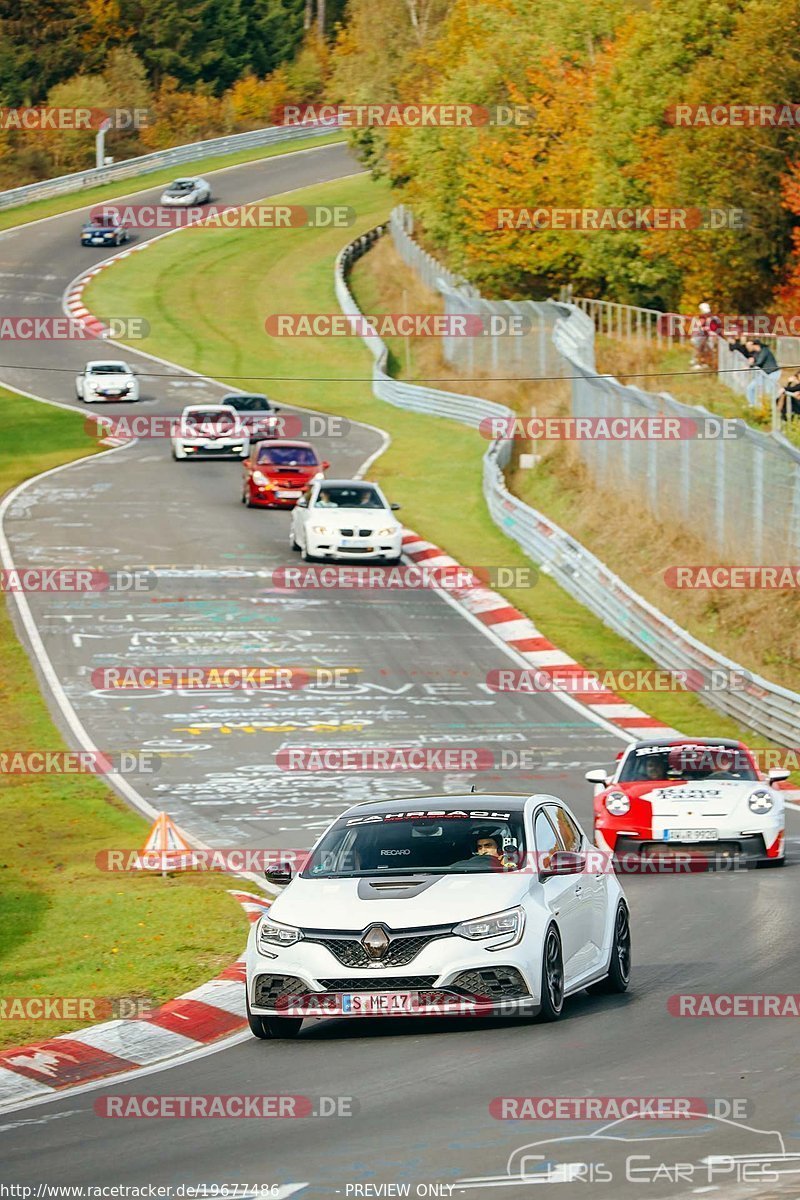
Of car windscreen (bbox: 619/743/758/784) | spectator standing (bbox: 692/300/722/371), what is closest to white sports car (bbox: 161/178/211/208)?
spectator standing (bbox: 692/300/722/371)

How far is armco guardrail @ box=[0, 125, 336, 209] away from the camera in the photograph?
319ft

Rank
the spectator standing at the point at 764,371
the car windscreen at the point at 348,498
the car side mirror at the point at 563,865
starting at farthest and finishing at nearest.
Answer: the car windscreen at the point at 348,498, the spectator standing at the point at 764,371, the car side mirror at the point at 563,865

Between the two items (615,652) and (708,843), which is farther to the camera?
(615,652)

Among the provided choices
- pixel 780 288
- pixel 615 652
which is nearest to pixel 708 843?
pixel 615 652

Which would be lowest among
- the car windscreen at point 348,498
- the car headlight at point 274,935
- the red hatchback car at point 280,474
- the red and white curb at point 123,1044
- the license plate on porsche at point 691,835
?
the red hatchback car at point 280,474

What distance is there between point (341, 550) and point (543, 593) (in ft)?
12.7

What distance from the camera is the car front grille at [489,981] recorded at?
10.9 metres

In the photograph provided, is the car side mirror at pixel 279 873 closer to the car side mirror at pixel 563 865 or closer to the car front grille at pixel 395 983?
the car front grille at pixel 395 983

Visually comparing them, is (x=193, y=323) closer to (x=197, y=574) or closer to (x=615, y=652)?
(x=197, y=574)

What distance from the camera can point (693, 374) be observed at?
44531 mm

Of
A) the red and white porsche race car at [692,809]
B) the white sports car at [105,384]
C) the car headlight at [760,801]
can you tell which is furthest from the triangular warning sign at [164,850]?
the white sports car at [105,384]

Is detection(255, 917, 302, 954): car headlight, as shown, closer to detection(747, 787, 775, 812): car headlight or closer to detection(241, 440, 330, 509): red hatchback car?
detection(747, 787, 775, 812): car headlight

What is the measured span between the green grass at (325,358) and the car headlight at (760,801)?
8.13 metres

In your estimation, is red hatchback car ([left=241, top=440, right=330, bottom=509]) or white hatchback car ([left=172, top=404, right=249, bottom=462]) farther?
white hatchback car ([left=172, top=404, right=249, bottom=462])
